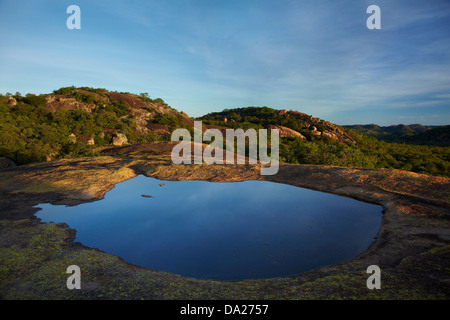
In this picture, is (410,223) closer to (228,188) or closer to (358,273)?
(358,273)

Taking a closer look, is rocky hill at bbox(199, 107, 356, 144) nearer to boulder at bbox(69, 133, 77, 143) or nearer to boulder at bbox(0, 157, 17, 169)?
boulder at bbox(69, 133, 77, 143)

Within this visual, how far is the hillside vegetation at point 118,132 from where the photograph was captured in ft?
92.0

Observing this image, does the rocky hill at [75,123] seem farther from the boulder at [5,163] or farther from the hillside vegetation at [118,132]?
the boulder at [5,163]

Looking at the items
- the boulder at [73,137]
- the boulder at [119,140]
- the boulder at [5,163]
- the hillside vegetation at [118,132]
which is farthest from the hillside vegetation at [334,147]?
the boulder at [73,137]

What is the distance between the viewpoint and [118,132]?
45.9 m

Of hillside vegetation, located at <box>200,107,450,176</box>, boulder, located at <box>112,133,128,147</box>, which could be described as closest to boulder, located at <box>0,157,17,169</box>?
Result: boulder, located at <box>112,133,128,147</box>

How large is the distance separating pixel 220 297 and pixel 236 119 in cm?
8399

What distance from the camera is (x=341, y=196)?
1430cm

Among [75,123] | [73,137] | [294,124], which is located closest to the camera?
[73,137]

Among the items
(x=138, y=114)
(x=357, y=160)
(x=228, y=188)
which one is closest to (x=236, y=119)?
(x=138, y=114)

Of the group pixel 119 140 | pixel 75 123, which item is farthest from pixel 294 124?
pixel 75 123

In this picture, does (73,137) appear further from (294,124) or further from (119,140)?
(294,124)

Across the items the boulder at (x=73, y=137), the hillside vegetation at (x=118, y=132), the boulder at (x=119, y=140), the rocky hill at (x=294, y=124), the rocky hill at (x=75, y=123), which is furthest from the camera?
the rocky hill at (x=294, y=124)

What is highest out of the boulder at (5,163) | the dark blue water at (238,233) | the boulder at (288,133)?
the boulder at (288,133)
